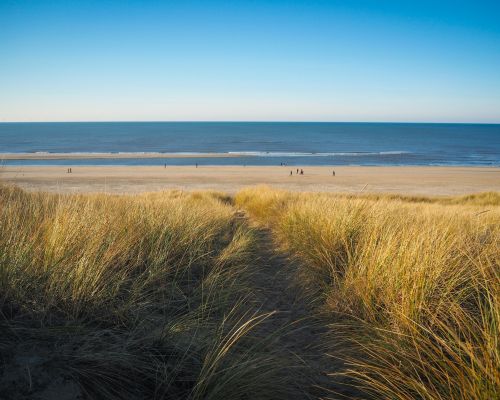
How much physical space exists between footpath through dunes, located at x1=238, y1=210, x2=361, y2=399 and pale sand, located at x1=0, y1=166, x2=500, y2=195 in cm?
2293

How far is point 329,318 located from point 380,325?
68 cm

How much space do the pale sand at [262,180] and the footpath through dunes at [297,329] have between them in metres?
22.9

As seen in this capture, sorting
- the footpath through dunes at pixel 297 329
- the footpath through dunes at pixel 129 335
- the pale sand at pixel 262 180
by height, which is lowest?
the pale sand at pixel 262 180

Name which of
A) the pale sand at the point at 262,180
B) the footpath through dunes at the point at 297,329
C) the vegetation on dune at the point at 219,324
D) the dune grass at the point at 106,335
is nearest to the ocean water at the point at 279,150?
the pale sand at the point at 262,180

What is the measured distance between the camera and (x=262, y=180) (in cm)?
3569

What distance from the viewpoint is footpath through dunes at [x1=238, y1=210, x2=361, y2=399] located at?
2541 millimetres

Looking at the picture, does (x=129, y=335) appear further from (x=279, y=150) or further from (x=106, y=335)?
(x=279, y=150)

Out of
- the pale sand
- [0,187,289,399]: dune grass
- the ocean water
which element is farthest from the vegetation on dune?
the ocean water

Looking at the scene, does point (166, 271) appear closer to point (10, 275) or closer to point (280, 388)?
point (10, 275)

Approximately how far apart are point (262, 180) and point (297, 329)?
33.0 m

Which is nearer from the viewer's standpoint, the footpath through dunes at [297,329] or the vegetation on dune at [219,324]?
the vegetation on dune at [219,324]

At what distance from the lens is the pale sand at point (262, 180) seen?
95.6ft

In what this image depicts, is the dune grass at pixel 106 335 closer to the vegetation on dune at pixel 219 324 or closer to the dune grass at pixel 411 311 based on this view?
the vegetation on dune at pixel 219 324

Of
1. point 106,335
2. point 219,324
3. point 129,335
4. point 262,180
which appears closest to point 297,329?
point 219,324
